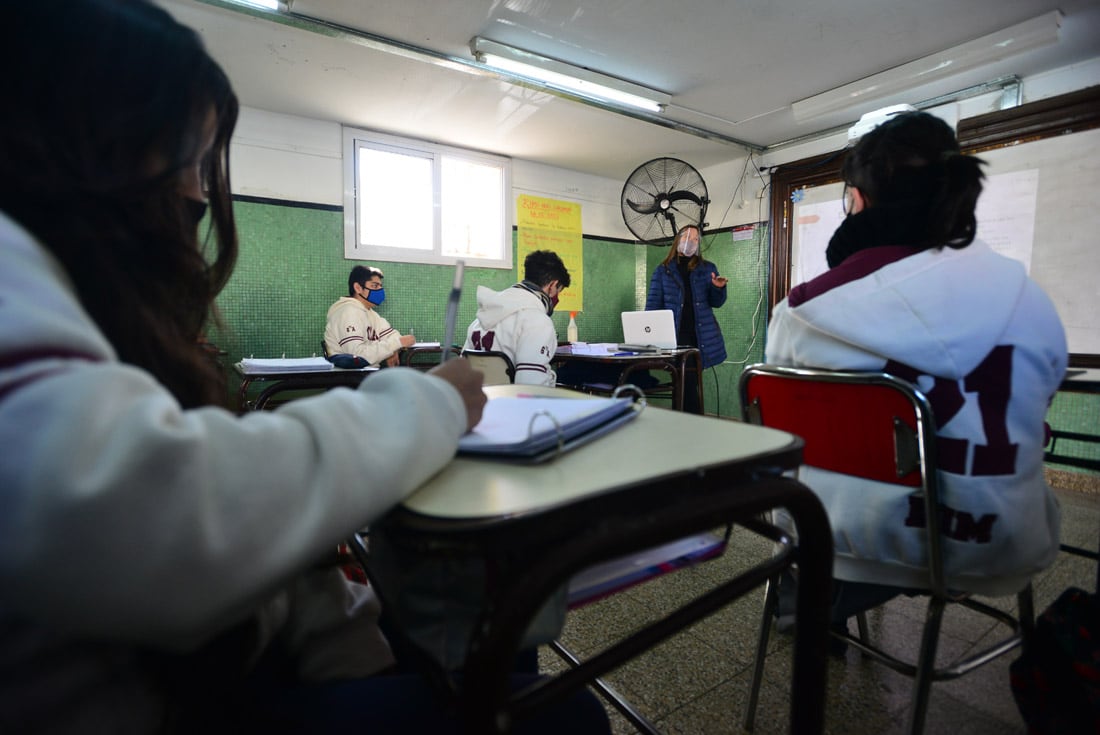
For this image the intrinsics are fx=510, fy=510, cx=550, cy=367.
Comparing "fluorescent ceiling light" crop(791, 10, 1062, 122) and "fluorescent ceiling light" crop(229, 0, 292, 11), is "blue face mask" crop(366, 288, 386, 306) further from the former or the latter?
"fluorescent ceiling light" crop(791, 10, 1062, 122)

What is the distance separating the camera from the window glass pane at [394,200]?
4027 mm

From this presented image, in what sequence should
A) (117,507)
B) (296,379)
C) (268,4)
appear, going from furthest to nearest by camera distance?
(268,4)
(296,379)
(117,507)

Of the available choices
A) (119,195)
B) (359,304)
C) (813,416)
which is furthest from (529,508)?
(359,304)

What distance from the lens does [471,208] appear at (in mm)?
4477

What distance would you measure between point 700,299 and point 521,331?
1.92 meters

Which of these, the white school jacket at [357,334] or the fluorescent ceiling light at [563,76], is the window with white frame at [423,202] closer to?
the white school jacket at [357,334]

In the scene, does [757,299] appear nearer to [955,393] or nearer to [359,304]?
[359,304]

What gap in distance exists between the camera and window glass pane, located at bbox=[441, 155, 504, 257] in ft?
14.3

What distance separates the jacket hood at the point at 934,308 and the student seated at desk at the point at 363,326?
320 centimetres

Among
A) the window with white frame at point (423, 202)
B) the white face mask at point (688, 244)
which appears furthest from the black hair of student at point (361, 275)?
the white face mask at point (688, 244)

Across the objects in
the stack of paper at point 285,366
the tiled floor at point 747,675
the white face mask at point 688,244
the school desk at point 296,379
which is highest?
the white face mask at point 688,244

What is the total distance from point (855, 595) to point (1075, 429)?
3069mm

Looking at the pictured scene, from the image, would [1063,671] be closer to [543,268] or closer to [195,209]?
[195,209]

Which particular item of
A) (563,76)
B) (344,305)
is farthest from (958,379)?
(344,305)
